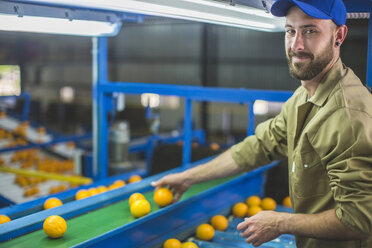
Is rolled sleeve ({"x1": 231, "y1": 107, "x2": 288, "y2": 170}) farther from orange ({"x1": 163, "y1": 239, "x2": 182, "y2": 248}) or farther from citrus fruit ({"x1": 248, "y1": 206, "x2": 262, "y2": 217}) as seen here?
citrus fruit ({"x1": 248, "y1": 206, "x2": 262, "y2": 217})

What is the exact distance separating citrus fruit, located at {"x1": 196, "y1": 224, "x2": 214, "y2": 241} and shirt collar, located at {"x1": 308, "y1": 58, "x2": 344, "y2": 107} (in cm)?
141

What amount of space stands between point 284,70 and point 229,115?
3106 millimetres

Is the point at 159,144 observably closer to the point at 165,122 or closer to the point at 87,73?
the point at 165,122

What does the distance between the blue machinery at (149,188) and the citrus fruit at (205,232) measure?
81mm

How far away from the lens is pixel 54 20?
9.59ft

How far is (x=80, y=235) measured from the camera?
2.16 metres

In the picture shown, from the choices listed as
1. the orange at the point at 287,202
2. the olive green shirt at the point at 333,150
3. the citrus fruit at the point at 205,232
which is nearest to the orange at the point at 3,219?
the citrus fruit at the point at 205,232

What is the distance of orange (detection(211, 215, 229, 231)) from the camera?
3146mm

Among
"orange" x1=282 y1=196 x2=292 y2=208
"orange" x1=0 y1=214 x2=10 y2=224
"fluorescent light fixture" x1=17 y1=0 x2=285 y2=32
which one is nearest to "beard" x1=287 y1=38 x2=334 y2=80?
"fluorescent light fixture" x1=17 y1=0 x2=285 y2=32

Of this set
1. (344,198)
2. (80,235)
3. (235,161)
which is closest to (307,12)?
(344,198)

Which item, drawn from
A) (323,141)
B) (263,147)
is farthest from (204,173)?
(323,141)

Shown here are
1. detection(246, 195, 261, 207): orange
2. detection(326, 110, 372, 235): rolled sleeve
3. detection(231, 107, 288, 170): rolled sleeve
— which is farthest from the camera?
detection(246, 195, 261, 207): orange

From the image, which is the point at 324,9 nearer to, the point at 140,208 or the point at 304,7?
the point at 304,7

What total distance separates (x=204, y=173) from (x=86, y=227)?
32.7 inches
